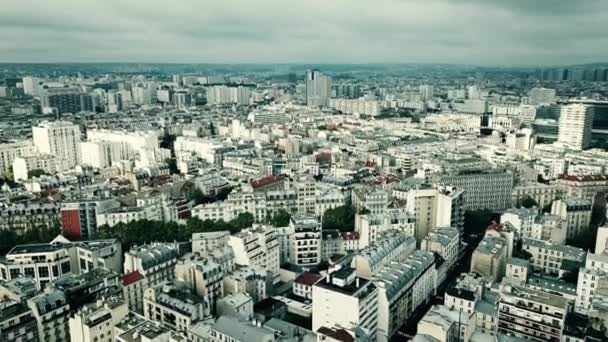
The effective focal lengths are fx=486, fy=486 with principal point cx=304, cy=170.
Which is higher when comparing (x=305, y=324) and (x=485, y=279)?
(x=485, y=279)

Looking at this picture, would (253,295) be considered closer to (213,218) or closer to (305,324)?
(305,324)

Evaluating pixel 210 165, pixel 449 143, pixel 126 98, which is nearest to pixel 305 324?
pixel 210 165

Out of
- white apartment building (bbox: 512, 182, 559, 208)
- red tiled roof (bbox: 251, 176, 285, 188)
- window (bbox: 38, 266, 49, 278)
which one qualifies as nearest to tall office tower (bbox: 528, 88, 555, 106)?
white apartment building (bbox: 512, 182, 559, 208)

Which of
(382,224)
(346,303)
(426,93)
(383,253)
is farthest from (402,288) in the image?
(426,93)

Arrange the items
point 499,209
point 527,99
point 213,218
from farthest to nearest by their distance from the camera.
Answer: point 527,99
point 499,209
point 213,218


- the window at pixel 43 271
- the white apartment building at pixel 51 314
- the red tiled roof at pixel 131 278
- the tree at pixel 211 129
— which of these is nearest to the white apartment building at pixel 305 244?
the red tiled roof at pixel 131 278

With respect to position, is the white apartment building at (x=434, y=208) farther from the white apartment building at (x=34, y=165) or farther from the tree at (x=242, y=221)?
the white apartment building at (x=34, y=165)

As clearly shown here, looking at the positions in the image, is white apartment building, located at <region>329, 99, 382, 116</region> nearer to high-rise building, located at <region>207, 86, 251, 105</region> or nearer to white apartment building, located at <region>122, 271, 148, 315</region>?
high-rise building, located at <region>207, 86, 251, 105</region>
